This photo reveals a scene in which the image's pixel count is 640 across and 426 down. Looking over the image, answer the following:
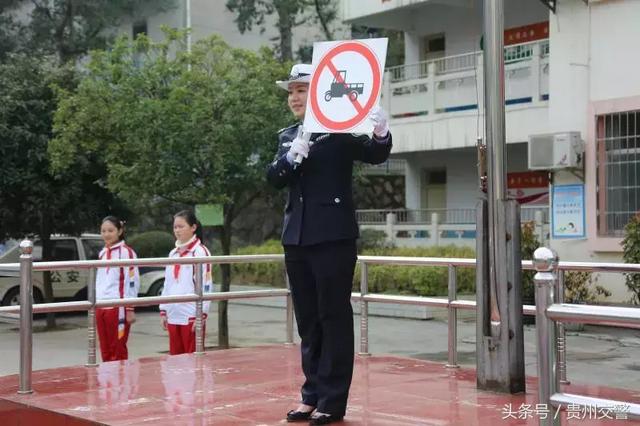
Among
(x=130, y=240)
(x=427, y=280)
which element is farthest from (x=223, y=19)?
(x=427, y=280)

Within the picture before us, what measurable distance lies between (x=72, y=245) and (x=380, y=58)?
13.9m

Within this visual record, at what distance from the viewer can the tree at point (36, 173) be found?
47.5 ft

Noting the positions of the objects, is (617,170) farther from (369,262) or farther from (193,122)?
(369,262)

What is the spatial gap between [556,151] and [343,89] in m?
9.80

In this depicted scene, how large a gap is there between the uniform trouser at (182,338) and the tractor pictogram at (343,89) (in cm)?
361

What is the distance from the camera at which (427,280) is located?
56.1 ft

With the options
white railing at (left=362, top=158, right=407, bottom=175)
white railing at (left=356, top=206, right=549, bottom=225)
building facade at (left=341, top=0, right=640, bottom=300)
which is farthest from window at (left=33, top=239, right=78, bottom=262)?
white railing at (left=362, top=158, right=407, bottom=175)

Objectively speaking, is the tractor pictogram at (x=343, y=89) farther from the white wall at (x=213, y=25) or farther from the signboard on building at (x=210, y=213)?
the white wall at (x=213, y=25)

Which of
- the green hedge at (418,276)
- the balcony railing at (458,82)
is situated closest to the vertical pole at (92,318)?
the green hedge at (418,276)

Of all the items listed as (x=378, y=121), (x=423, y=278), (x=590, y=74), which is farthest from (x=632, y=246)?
(x=378, y=121)

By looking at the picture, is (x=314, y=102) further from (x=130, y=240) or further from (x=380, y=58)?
(x=130, y=240)

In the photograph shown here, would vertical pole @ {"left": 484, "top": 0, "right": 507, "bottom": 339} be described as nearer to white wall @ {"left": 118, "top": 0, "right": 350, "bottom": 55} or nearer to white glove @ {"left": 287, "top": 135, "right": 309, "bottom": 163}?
white glove @ {"left": 287, "top": 135, "right": 309, "bottom": 163}

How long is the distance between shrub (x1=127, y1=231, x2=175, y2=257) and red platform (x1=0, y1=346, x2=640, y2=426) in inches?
653

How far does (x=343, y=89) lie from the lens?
472 centimetres
